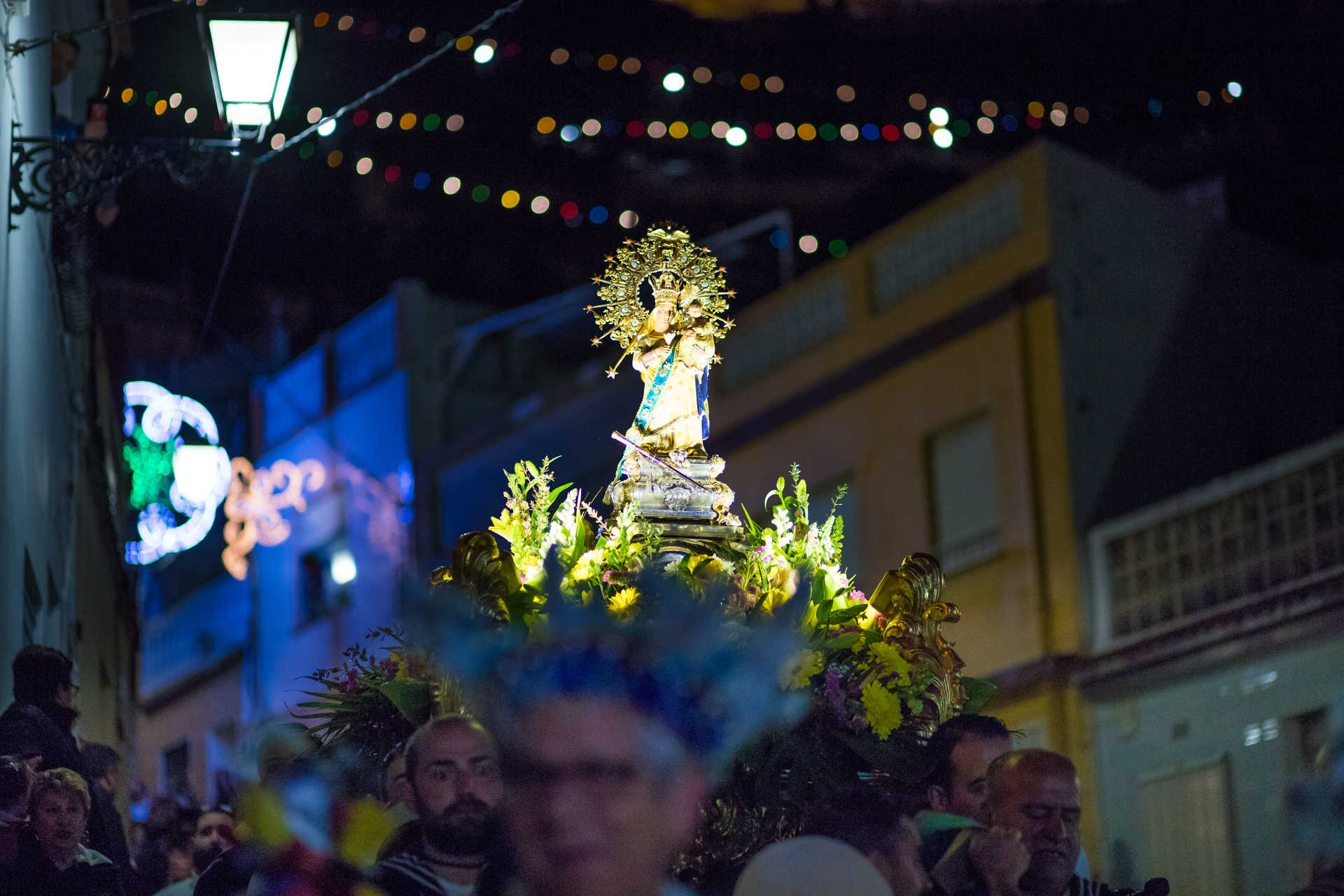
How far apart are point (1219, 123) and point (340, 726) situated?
14.1 m

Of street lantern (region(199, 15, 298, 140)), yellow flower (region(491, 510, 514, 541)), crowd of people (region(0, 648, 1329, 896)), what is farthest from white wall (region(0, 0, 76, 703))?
yellow flower (region(491, 510, 514, 541))

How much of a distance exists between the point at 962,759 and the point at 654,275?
1.67 m

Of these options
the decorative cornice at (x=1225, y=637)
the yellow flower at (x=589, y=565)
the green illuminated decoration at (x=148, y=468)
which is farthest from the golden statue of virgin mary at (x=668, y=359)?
the green illuminated decoration at (x=148, y=468)

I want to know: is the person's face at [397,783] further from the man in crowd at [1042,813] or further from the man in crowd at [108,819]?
the man in crowd at [1042,813]

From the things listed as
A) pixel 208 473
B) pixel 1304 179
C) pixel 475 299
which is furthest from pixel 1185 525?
pixel 475 299

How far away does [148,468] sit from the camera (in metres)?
15.0

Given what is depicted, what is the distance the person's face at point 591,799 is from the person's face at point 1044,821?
1337mm

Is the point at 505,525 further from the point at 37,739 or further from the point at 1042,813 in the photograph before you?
the point at 1042,813

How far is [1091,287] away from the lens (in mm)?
14883

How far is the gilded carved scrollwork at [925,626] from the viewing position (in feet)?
15.6

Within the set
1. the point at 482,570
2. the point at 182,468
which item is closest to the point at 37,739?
the point at 482,570

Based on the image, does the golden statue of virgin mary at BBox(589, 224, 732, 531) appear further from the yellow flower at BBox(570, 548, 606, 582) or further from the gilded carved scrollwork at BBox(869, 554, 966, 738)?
the gilded carved scrollwork at BBox(869, 554, 966, 738)

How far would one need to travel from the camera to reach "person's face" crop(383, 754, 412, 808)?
4222 millimetres

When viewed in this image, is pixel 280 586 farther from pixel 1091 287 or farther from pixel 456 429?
pixel 1091 287
